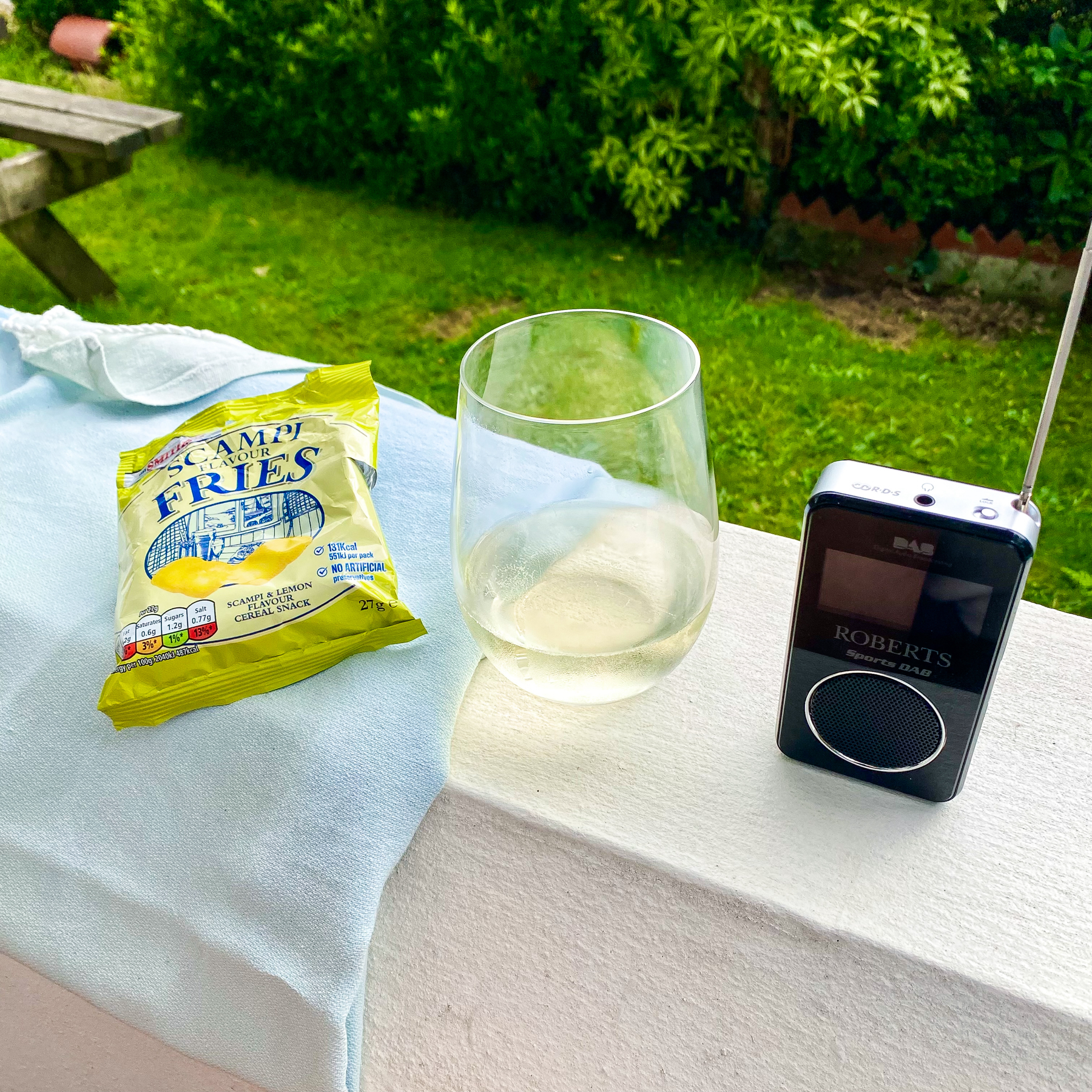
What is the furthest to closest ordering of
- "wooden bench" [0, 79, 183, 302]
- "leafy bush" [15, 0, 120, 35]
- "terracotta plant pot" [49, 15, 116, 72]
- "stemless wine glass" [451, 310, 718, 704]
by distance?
"terracotta plant pot" [49, 15, 116, 72]
"leafy bush" [15, 0, 120, 35]
"wooden bench" [0, 79, 183, 302]
"stemless wine glass" [451, 310, 718, 704]

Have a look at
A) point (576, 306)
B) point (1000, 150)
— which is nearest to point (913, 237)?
point (1000, 150)

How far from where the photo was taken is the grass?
74.9 inches

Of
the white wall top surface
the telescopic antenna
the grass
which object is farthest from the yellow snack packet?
the grass

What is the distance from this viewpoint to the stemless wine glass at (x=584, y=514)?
0.53 m

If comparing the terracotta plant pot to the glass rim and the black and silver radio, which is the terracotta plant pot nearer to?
the glass rim

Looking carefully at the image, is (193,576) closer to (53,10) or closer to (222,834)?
(222,834)

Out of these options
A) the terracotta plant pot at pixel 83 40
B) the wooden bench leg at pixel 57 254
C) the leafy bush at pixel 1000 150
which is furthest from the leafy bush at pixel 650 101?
the wooden bench leg at pixel 57 254

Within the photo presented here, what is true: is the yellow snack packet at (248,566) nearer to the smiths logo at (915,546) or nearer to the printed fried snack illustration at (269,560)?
the printed fried snack illustration at (269,560)

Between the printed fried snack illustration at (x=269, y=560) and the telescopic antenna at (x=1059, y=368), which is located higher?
the telescopic antenna at (x=1059, y=368)

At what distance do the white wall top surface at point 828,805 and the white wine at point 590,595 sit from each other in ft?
0.13

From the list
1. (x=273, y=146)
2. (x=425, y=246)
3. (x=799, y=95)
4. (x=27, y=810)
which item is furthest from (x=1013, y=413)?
(x=273, y=146)

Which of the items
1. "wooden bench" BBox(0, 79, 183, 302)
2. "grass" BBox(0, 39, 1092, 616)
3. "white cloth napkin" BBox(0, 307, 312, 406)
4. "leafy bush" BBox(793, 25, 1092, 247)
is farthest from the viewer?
"wooden bench" BBox(0, 79, 183, 302)

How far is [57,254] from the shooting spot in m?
2.47

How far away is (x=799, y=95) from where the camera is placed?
7.84ft
